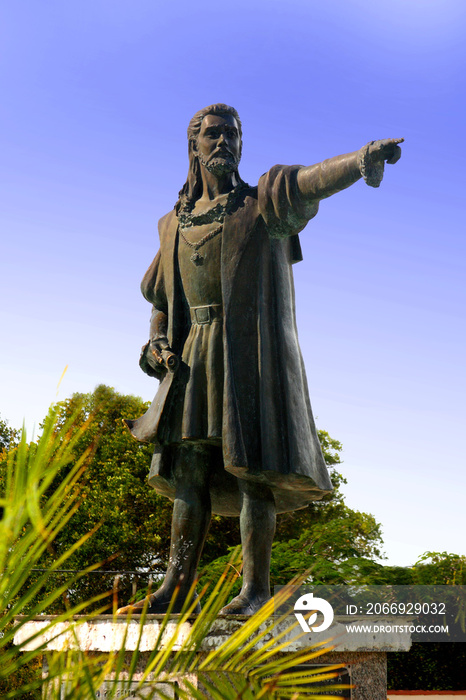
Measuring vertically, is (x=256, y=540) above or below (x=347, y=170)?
below

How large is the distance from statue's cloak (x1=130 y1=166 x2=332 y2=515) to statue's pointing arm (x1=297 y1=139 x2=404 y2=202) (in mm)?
86

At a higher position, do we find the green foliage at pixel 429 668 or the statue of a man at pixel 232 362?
the statue of a man at pixel 232 362

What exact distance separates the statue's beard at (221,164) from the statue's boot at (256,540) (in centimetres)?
174

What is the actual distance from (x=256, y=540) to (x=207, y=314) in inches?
50.5

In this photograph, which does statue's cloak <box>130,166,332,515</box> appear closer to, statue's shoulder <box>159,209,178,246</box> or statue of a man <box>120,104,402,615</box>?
statue of a man <box>120,104,402,615</box>

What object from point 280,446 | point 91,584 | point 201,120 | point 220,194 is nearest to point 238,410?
point 280,446

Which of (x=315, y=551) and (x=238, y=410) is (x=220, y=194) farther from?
(x=315, y=551)

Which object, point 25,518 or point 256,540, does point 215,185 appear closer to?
point 256,540

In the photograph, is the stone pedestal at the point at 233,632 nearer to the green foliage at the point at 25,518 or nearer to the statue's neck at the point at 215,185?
the green foliage at the point at 25,518

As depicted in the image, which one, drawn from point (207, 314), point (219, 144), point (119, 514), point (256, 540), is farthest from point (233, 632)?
point (119, 514)

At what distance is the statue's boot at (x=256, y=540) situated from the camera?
13.3 feet

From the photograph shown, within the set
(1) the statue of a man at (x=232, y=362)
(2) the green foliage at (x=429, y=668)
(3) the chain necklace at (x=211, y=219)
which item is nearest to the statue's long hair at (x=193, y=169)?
(1) the statue of a man at (x=232, y=362)

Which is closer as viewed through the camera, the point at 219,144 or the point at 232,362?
the point at 232,362

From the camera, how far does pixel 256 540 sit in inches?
164
